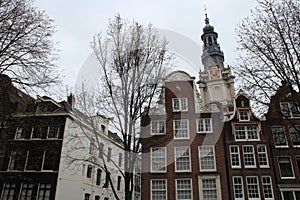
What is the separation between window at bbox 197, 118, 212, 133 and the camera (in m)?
28.4

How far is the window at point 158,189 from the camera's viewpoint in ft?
85.7

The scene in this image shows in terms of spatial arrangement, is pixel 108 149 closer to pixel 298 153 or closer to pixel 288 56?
pixel 298 153

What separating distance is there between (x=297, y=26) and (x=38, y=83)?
14268 millimetres

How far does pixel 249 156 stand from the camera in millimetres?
27156

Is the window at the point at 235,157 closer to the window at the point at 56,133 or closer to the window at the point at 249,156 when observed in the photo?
the window at the point at 249,156

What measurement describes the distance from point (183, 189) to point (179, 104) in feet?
29.2

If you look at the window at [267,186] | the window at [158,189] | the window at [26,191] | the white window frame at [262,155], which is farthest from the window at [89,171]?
the window at [267,186]

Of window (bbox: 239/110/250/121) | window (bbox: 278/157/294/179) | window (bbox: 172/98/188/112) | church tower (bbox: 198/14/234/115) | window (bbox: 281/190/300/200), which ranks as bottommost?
window (bbox: 281/190/300/200)

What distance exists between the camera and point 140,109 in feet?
54.7

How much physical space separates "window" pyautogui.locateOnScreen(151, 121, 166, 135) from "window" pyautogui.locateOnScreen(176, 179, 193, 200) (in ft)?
17.1

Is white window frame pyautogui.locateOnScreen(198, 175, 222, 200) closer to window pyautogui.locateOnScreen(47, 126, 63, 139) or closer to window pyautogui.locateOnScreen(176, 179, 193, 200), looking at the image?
window pyautogui.locateOnScreen(176, 179, 193, 200)

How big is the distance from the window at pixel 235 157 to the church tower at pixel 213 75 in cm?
2411

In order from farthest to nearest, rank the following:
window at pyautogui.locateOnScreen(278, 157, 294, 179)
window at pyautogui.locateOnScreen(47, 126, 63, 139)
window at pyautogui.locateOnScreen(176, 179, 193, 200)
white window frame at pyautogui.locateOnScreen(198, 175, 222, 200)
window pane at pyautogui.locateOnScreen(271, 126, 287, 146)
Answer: window at pyautogui.locateOnScreen(47, 126, 63, 139) → window pane at pyautogui.locateOnScreen(271, 126, 287, 146) → window at pyautogui.locateOnScreen(278, 157, 294, 179) → window at pyautogui.locateOnScreen(176, 179, 193, 200) → white window frame at pyautogui.locateOnScreen(198, 175, 222, 200)

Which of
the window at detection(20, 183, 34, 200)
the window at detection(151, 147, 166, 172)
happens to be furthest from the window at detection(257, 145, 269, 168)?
the window at detection(20, 183, 34, 200)
